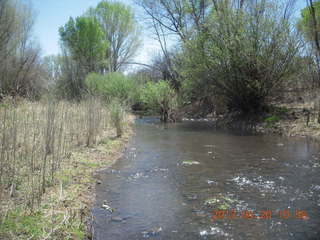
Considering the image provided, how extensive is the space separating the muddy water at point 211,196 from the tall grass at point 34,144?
3.45 ft

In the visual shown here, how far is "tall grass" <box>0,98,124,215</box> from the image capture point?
14.0 feet

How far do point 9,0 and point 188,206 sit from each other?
772 inches

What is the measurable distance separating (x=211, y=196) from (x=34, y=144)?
325 cm

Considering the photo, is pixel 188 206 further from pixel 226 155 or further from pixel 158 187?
pixel 226 155

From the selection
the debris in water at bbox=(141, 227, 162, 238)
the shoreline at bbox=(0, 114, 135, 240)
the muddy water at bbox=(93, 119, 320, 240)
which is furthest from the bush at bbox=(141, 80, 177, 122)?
the debris in water at bbox=(141, 227, 162, 238)

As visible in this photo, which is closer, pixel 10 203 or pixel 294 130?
pixel 10 203

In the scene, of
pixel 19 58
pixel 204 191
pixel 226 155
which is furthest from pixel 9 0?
pixel 204 191

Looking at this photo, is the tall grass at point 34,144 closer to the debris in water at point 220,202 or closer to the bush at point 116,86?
the debris in water at point 220,202

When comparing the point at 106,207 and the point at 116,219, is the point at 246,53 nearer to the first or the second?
the point at 106,207

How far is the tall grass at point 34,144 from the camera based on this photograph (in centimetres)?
427

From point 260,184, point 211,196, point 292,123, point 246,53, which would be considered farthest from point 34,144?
point 292,123

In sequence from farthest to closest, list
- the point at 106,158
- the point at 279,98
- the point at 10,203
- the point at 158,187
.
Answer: the point at 279,98, the point at 106,158, the point at 158,187, the point at 10,203

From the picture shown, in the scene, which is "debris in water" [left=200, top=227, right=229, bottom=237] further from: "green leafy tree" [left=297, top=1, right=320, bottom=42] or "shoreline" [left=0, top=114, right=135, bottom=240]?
"green leafy tree" [left=297, top=1, right=320, bottom=42]

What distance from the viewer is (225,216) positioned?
4.16 m
